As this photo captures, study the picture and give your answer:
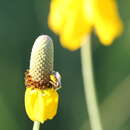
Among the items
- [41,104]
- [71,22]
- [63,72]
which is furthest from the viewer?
[63,72]

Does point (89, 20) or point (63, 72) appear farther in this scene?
point (63, 72)

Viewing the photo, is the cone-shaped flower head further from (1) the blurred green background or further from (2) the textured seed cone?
(1) the blurred green background

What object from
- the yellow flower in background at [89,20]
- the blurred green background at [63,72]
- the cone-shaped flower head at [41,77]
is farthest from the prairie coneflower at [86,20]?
the blurred green background at [63,72]

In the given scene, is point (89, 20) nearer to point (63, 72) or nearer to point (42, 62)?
point (42, 62)

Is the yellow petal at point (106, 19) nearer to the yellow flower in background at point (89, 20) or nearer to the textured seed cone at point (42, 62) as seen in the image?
the yellow flower in background at point (89, 20)

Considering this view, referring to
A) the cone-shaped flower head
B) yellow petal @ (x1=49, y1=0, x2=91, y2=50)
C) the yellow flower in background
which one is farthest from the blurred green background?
the cone-shaped flower head

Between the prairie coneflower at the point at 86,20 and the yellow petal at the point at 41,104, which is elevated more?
the prairie coneflower at the point at 86,20

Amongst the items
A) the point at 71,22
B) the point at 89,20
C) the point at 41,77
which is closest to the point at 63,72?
the point at 71,22
